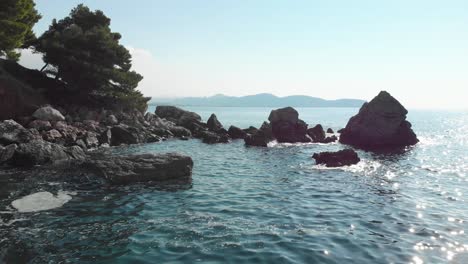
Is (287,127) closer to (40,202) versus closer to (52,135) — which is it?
(52,135)

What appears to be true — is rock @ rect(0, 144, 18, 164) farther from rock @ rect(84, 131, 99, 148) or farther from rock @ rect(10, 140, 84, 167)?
rock @ rect(84, 131, 99, 148)

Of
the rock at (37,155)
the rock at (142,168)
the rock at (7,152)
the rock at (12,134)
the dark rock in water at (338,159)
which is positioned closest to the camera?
the rock at (142,168)

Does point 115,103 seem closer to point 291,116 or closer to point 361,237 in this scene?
point 291,116

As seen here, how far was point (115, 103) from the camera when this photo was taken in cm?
6003

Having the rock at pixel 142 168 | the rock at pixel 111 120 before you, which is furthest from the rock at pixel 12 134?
the rock at pixel 111 120

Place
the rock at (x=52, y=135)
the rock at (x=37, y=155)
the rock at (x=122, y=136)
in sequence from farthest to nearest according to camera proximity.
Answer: the rock at (x=122, y=136) < the rock at (x=52, y=135) < the rock at (x=37, y=155)

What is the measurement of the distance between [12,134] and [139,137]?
17481 mm

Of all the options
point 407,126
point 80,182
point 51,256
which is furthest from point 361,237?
point 407,126

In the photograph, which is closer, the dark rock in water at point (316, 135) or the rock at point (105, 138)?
the rock at point (105, 138)

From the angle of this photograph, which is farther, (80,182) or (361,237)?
(80,182)

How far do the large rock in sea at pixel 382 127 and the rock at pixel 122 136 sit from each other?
1299 inches

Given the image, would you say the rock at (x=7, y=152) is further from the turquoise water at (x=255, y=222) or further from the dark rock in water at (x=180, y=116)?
the dark rock in water at (x=180, y=116)

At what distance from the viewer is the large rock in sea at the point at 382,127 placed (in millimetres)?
58781

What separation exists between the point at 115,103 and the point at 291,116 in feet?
94.2
